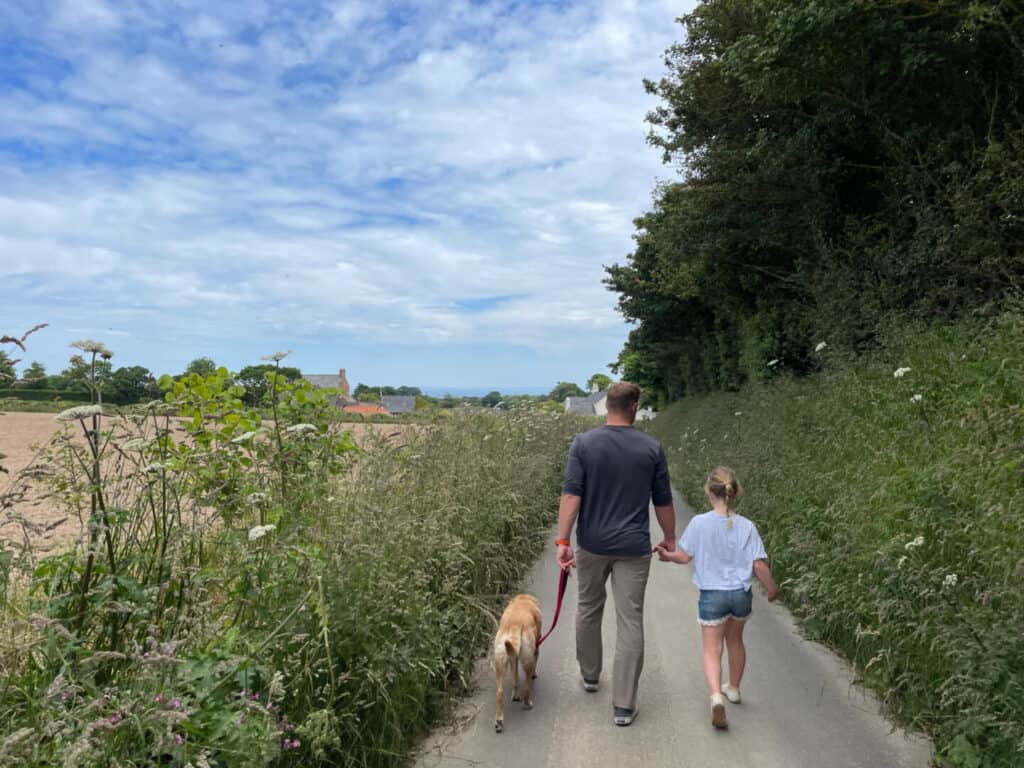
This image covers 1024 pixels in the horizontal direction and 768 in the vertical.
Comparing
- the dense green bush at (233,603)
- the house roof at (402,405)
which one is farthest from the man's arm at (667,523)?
the house roof at (402,405)

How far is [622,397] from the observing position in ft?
16.2

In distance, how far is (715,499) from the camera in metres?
5.01

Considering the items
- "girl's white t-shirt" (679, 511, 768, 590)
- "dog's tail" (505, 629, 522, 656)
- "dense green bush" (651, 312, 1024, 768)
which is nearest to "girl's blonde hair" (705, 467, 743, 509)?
"girl's white t-shirt" (679, 511, 768, 590)

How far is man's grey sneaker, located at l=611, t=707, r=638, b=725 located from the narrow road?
48mm

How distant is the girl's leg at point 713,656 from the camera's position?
4605mm

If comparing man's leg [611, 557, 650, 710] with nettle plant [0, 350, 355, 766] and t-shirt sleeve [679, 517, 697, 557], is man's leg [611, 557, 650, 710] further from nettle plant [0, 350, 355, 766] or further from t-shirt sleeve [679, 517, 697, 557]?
nettle plant [0, 350, 355, 766]

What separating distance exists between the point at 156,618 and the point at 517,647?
7.35 ft

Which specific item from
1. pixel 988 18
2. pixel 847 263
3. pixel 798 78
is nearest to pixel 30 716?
pixel 988 18

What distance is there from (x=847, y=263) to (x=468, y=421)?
27.2ft

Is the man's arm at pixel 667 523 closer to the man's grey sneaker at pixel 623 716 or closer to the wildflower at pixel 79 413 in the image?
the man's grey sneaker at pixel 623 716

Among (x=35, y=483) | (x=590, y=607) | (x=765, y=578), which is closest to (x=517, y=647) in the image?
(x=590, y=607)

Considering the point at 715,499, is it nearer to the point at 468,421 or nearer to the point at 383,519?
the point at 383,519

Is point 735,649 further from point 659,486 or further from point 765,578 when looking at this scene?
point 659,486

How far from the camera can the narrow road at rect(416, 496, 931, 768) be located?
13.4ft
